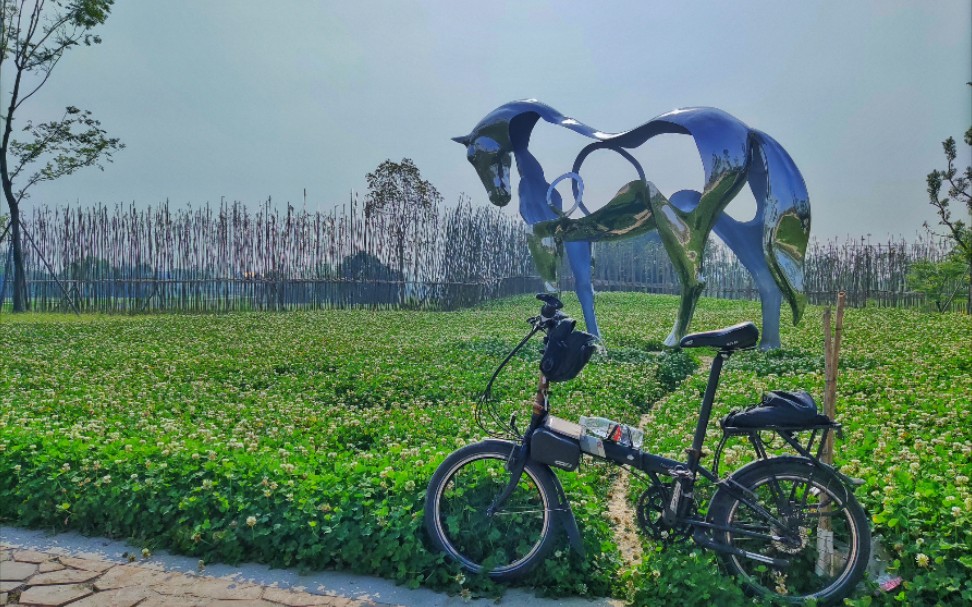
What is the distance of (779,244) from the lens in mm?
8750

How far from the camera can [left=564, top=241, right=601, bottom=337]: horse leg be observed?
32.7 feet

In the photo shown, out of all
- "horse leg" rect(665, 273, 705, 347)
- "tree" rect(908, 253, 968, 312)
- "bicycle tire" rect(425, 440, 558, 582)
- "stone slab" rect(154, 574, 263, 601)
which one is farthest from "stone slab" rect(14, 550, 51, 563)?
"tree" rect(908, 253, 968, 312)

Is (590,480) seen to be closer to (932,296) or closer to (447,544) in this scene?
(447,544)

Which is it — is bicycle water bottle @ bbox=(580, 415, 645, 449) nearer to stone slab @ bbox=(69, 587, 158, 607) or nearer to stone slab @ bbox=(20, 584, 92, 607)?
stone slab @ bbox=(69, 587, 158, 607)

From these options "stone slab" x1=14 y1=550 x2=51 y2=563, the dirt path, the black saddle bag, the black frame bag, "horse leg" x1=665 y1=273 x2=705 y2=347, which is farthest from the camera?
"horse leg" x1=665 y1=273 x2=705 y2=347

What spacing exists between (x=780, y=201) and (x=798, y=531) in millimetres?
6371

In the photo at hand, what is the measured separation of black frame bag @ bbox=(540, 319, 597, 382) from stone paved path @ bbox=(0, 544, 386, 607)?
1228mm

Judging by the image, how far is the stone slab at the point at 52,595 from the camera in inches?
124

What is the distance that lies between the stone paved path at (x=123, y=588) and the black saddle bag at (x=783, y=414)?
1684mm

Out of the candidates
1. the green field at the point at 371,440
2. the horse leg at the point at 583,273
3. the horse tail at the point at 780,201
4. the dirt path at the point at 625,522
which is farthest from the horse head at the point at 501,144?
the dirt path at the point at 625,522

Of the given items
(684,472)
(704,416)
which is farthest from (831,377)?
(684,472)

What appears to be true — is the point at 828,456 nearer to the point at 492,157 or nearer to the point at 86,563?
the point at 86,563

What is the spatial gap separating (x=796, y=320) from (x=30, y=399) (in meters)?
8.24

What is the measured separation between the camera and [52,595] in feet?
10.6
